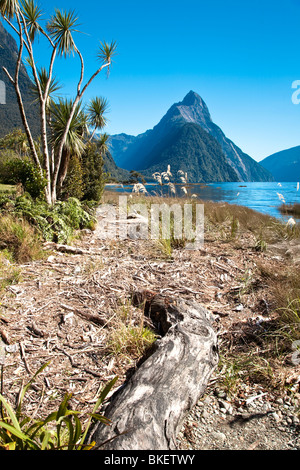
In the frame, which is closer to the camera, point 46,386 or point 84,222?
point 46,386

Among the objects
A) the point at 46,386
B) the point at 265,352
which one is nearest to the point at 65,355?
the point at 46,386

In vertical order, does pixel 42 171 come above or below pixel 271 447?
above

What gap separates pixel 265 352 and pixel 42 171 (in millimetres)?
5402

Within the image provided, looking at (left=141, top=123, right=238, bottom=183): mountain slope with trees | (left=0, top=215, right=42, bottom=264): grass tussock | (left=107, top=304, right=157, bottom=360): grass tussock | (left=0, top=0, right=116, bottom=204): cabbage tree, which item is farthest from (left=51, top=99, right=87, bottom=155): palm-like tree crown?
(left=141, top=123, right=238, bottom=183): mountain slope with trees

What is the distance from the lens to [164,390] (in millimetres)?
1520

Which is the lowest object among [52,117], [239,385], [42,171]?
[239,385]

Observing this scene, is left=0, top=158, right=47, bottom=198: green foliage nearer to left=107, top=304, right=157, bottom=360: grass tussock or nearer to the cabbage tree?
the cabbage tree

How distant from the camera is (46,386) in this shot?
1.68 metres

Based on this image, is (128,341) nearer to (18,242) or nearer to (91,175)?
(18,242)

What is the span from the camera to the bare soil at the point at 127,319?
58.9 inches

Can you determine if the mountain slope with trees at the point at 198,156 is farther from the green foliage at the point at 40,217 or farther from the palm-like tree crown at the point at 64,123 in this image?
the green foliage at the point at 40,217

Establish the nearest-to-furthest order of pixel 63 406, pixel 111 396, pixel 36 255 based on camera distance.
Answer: pixel 63 406, pixel 111 396, pixel 36 255

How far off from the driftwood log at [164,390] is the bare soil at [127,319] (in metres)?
0.13

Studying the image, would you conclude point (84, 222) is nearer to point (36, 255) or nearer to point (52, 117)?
point (36, 255)
